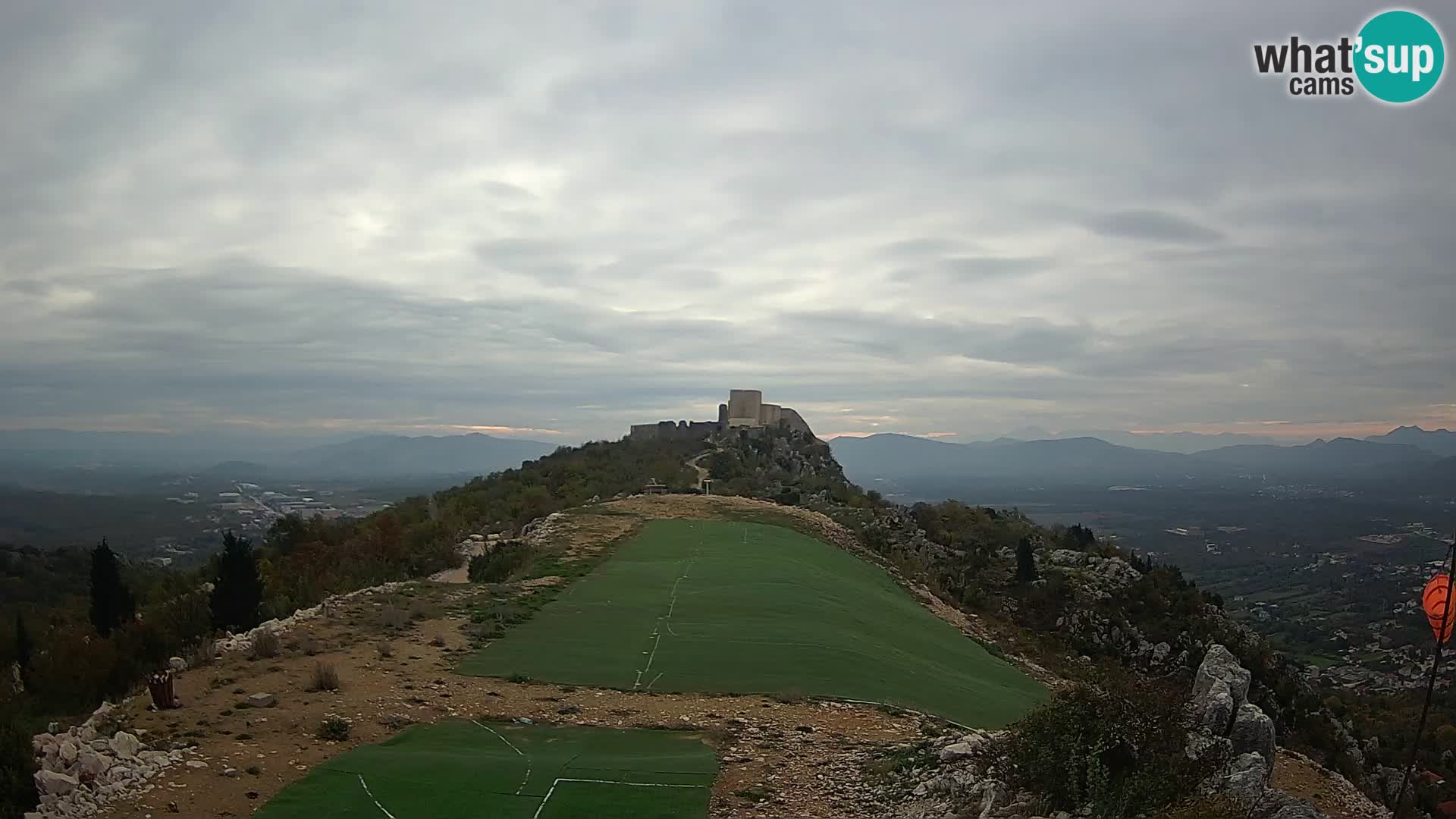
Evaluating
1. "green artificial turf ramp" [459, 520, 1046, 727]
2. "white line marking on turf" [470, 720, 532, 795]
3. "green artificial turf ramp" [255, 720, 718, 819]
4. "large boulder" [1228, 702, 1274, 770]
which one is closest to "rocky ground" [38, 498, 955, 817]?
"green artificial turf ramp" [255, 720, 718, 819]

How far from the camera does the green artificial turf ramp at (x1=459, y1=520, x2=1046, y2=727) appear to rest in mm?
13609

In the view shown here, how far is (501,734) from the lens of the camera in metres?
10.4

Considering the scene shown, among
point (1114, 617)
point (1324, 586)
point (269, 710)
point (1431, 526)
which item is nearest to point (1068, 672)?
point (1431, 526)

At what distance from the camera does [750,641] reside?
1569cm

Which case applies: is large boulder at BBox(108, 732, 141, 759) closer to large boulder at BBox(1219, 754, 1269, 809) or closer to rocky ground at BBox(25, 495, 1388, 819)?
rocky ground at BBox(25, 495, 1388, 819)

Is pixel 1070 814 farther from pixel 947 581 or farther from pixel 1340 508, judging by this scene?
pixel 1340 508

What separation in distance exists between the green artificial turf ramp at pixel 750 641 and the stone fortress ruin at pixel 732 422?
47.8m

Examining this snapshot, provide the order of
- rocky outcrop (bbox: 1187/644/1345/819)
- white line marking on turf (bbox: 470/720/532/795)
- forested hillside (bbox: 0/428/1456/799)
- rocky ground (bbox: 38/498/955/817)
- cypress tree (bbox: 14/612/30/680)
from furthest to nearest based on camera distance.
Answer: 1. cypress tree (bbox: 14/612/30/680)
2. forested hillside (bbox: 0/428/1456/799)
3. white line marking on turf (bbox: 470/720/532/795)
4. rocky ground (bbox: 38/498/955/817)
5. rocky outcrop (bbox: 1187/644/1345/819)

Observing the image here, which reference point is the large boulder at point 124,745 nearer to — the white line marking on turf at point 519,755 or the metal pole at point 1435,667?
the white line marking on turf at point 519,755

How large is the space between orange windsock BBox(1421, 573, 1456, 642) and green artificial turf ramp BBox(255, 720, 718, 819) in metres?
6.26

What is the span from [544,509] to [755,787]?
29.0 meters

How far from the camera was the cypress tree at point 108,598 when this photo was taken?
21.6 metres

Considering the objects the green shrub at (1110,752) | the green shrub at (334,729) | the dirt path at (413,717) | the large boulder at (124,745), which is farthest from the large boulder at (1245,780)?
the large boulder at (124,745)

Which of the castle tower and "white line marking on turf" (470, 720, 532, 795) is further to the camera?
the castle tower
